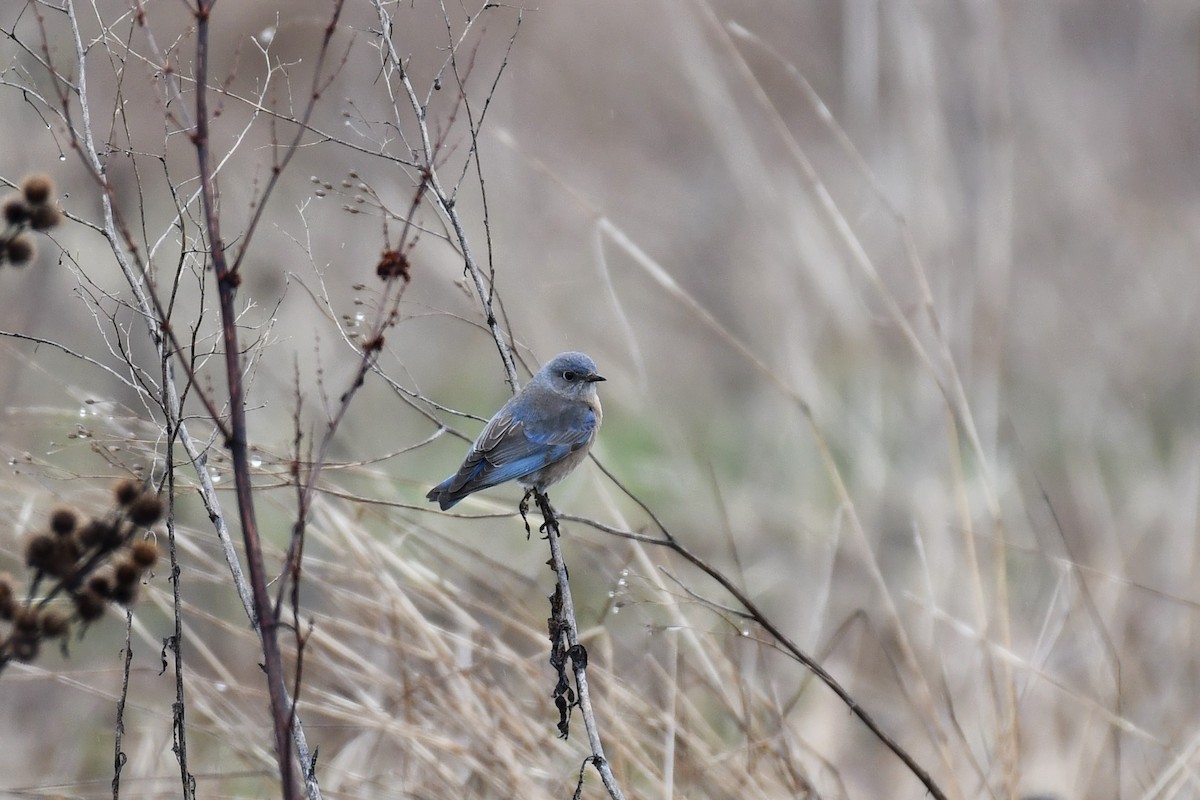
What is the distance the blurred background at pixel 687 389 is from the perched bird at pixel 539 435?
154 millimetres

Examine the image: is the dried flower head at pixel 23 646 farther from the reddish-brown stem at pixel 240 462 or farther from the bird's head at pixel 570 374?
the bird's head at pixel 570 374

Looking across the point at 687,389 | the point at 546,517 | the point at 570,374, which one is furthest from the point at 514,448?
Result: the point at 687,389

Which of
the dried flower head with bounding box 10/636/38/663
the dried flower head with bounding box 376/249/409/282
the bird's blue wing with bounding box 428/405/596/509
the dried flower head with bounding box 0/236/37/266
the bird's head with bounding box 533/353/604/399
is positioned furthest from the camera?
the bird's head with bounding box 533/353/604/399

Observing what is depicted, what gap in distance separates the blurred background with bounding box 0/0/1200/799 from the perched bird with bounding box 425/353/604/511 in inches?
6.1

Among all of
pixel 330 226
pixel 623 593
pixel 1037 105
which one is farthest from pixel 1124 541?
pixel 330 226

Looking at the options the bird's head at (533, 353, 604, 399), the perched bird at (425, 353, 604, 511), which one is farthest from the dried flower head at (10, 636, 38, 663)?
the bird's head at (533, 353, 604, 399)

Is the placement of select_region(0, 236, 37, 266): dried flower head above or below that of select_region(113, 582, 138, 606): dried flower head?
above

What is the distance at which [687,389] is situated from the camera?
8.77 metres

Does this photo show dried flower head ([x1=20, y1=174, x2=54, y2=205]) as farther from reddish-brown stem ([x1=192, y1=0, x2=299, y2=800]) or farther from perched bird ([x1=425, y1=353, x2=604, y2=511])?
perched bird ([x1=425, y1=353, x2=604, y2=511])

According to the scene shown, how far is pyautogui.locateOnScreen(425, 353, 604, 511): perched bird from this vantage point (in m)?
3.67

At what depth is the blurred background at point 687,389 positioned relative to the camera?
282 centimetres

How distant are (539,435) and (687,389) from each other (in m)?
4.90

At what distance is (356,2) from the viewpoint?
8516 mm

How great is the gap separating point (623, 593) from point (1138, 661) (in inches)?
129
